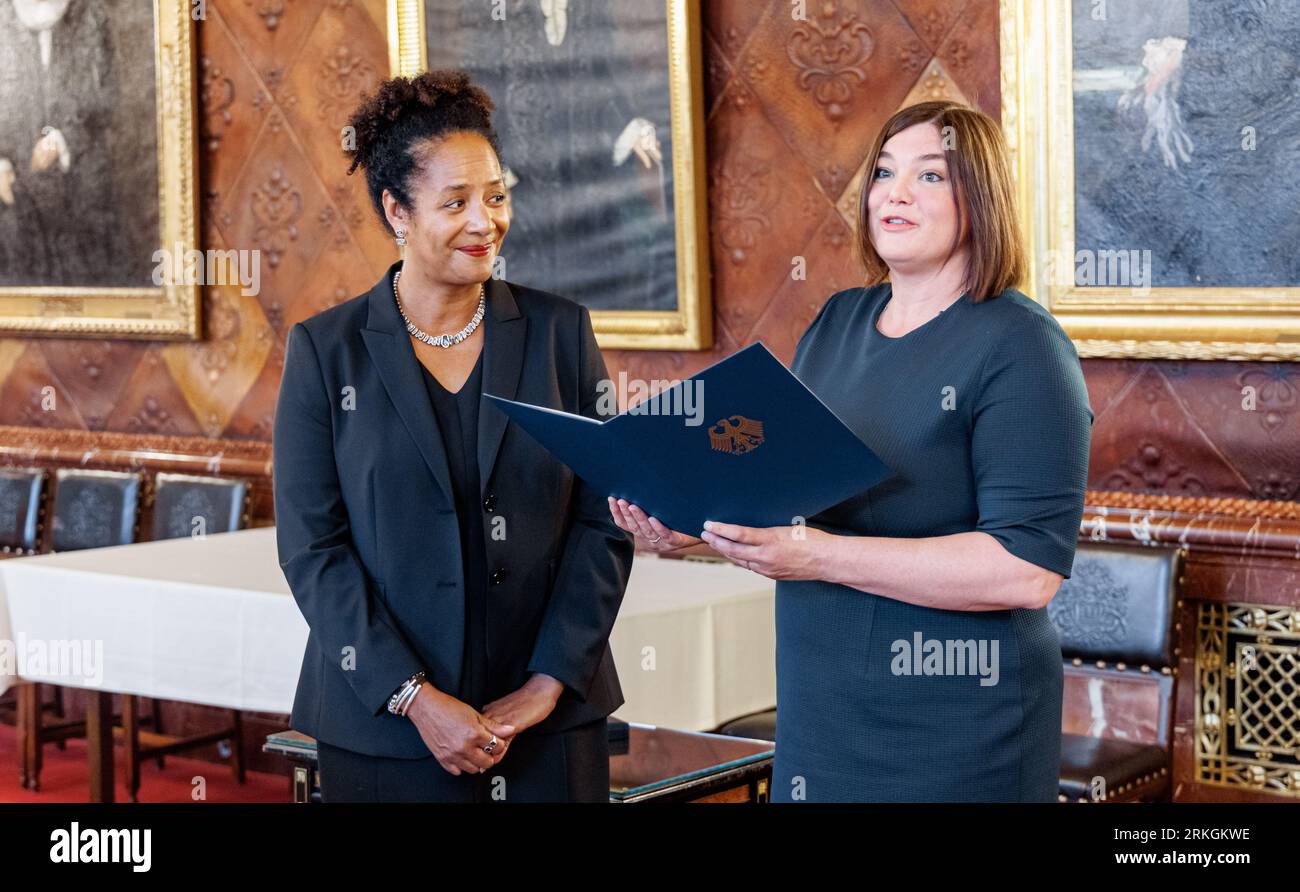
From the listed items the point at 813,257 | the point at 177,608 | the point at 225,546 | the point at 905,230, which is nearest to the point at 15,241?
the point at 225,546

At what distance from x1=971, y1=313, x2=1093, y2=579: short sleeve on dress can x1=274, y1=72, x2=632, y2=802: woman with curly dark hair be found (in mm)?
669

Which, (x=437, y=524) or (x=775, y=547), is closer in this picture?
(x=775, y=547)

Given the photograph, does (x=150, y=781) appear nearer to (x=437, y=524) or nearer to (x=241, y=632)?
(x=241, y=632)

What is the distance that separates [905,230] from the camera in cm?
211

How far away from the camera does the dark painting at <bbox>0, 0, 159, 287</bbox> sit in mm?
6492

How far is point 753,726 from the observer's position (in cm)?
412

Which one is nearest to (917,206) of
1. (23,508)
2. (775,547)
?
(775,547)

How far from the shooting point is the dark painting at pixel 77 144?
21.3 ft

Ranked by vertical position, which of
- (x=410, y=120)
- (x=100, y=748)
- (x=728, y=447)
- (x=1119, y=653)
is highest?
(x=410, y=120)

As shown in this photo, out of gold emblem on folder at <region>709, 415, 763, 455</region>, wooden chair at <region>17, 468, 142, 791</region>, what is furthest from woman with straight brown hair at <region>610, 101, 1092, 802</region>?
wooden chair at <region>17, 468, 142, 791</region>

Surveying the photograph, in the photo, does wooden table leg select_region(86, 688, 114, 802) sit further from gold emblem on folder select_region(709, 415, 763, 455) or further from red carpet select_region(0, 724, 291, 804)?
gold emblem on folder select_region(709, 415, 763, 455)

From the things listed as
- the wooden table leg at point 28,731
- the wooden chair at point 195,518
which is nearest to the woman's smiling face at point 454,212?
the wooden chair at point 195,518

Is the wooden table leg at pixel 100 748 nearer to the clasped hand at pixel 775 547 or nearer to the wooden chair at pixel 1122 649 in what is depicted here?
the wooden chair at pixel 1122 649

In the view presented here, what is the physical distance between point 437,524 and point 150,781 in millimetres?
4422
